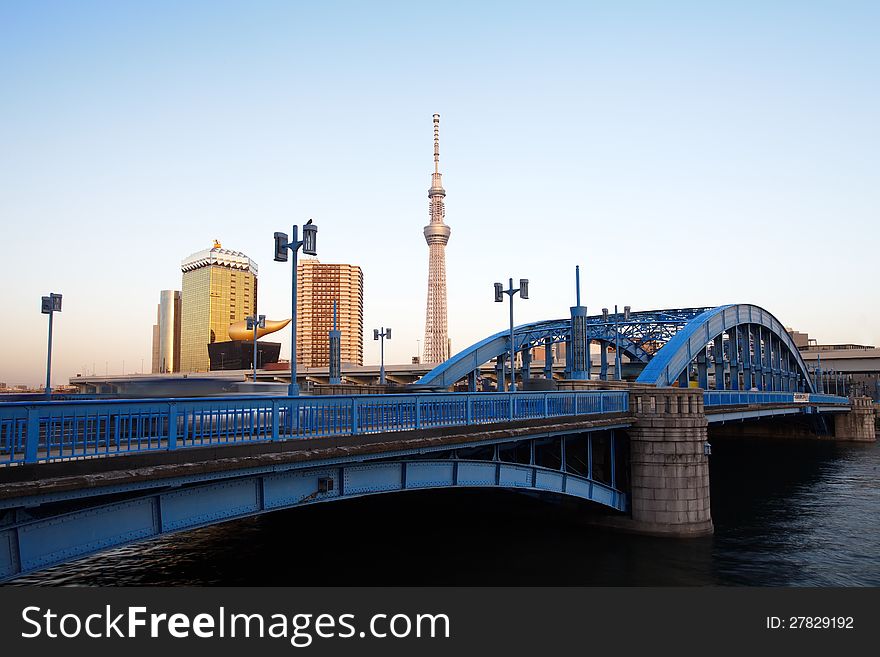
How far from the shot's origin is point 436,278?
180500mm

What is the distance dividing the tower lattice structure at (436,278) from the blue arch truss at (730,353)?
9335cm

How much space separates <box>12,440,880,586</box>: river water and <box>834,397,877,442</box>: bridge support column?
166ft

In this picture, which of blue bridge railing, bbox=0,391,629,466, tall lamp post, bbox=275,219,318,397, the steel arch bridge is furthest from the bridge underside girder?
the steel arch bridge

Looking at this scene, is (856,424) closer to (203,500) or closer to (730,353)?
(730,353)

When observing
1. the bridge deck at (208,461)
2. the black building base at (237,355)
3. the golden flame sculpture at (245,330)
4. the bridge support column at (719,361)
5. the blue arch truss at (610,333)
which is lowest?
the bridge deck at (208,461)

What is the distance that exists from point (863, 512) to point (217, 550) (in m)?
32.7

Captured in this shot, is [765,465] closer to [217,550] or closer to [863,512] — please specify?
[863,512]

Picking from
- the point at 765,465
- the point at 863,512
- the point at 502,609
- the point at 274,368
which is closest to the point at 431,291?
the point at 274,368

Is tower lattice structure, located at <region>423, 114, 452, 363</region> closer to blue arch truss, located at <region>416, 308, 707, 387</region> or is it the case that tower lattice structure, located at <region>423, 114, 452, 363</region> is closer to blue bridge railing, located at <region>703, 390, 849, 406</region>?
blue bridge railing, located at <region>703, 390, 849, 406</region>

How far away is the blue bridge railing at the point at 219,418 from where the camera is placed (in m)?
10.9

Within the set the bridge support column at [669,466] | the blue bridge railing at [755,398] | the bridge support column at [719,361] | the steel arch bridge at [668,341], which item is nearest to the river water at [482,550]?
the bridge support column at [669,466]

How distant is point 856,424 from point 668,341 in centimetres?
5357

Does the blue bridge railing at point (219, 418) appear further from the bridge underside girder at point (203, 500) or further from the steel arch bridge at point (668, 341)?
the steel arch bridge at point (668, 341)

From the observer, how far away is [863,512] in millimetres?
35844
